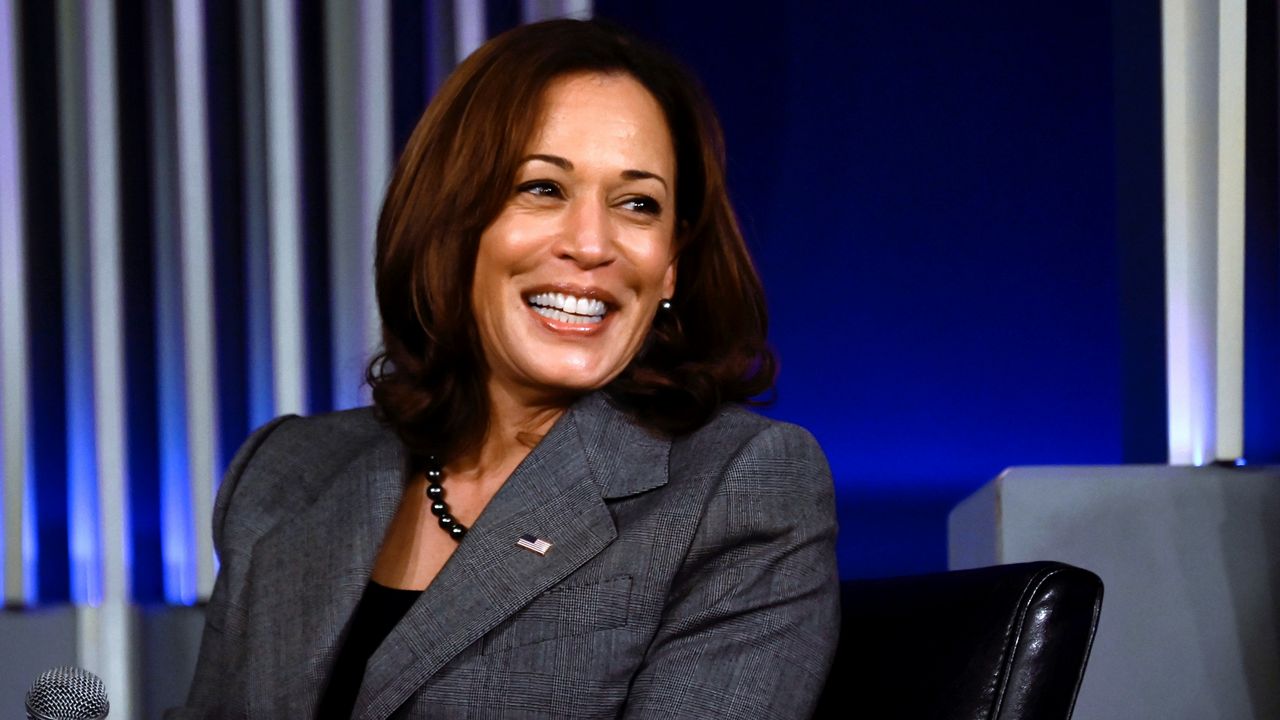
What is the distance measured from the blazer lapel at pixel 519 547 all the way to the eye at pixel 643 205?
10.3 inches

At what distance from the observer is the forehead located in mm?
1626

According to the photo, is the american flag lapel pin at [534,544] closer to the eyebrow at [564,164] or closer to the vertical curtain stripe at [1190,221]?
the eyebrow at [564,164]

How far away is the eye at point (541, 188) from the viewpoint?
1.64 metres

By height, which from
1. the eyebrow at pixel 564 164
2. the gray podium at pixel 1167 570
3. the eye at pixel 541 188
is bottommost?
the gray podium at pixel 1167 570

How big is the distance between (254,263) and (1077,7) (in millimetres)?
1715

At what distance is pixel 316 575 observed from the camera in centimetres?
165

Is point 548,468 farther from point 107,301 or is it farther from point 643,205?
point 107,301

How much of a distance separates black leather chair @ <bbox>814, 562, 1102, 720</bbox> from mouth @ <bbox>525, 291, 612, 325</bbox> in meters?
0.54

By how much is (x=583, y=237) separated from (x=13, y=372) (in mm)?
1543

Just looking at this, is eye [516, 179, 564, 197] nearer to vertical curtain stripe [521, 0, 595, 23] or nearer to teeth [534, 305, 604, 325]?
teeth [534, 305, 604, 325]

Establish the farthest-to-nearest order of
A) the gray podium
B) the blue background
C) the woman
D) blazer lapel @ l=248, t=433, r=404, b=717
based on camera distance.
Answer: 1. the blue background
2. the gray podium
3. blazer lapel @ l=248, t=433, r=404, b=717
4. the woman

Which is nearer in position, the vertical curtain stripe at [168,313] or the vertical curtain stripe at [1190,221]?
the vertical curtain stripe at [1190,221]

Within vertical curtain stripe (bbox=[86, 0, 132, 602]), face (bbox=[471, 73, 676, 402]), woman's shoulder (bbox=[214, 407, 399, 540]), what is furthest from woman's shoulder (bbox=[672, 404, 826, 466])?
vertical curtain stripe (bbox=[86, 0, 132, 602])

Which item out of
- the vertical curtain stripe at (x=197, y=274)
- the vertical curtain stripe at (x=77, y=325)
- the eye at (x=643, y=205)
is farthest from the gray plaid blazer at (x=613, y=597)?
the vertical curtain stripe at (x=77, y=325)
